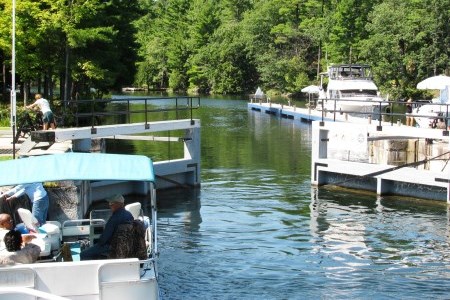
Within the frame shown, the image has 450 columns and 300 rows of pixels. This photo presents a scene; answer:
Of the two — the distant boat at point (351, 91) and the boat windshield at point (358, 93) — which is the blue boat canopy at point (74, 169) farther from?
the boat windshield at point (358, 93)

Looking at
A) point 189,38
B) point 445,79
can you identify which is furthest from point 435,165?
point 189,38

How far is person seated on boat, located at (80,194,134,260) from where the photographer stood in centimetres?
1277

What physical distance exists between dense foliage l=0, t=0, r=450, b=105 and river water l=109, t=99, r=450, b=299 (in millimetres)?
14907

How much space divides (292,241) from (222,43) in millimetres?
103534

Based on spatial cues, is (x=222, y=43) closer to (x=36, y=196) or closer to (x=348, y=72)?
(x=348, y=72)

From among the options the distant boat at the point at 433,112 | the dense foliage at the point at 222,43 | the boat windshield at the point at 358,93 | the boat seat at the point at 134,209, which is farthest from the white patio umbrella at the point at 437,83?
the boat seat at the point at 134,209

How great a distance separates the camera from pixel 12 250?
37.0 ft

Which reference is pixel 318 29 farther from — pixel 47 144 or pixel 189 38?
pixel 47 144

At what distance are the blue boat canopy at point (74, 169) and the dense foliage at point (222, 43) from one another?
2878cm

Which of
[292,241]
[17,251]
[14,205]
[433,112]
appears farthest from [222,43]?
[17,251]

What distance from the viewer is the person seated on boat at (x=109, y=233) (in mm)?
12766

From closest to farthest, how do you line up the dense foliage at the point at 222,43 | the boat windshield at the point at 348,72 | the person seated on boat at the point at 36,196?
the person seated on boat at the point at 36,196 → the dense foliage at the point at 222,43 → the boat windshield at the point at 348,72

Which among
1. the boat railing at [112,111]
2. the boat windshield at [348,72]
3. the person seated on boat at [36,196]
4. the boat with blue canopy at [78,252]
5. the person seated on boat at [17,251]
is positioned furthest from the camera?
the boat windshield at [348,72]

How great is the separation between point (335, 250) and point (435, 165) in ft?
33.4
